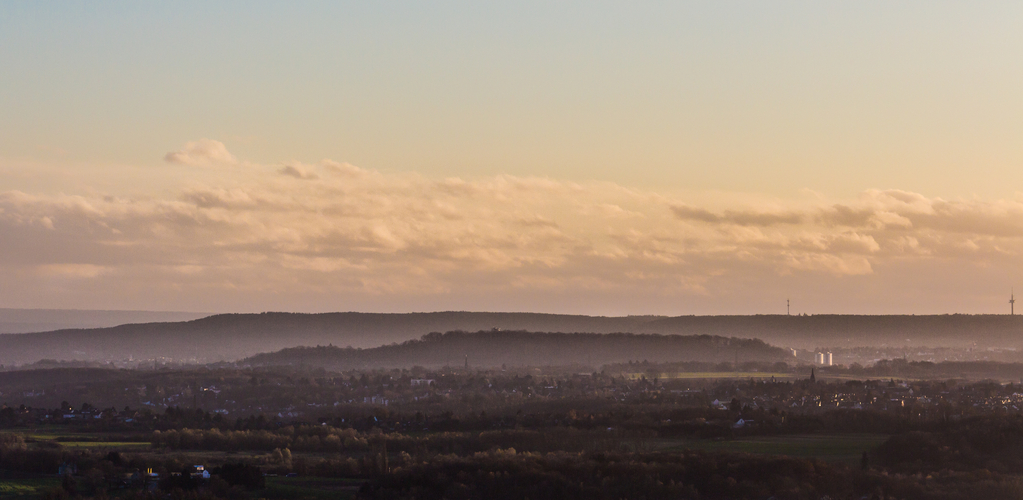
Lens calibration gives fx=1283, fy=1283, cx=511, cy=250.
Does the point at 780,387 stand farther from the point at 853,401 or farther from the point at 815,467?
the point at 815,467

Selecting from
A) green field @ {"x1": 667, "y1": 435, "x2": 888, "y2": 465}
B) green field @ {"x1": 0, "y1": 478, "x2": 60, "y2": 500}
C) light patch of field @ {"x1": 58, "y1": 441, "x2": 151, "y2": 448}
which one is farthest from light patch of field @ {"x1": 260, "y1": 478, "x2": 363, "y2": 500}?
light patch of field @ {"x1": 58, "y1": 441, "x2": 151, "y2": 448}

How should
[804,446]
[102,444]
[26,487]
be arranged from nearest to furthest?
[26,487] < [804,446] < [102,444]

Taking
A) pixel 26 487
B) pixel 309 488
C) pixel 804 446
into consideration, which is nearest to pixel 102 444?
pixel 26 487

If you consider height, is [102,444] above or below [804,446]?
below

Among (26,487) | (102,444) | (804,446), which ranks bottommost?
(26,487)

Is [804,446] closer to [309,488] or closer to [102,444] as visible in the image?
[309,488]

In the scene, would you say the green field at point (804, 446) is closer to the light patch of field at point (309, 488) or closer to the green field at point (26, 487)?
the light patch of field at point (309, 488)

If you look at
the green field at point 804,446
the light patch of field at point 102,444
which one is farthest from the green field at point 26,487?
the green field at point 804,446

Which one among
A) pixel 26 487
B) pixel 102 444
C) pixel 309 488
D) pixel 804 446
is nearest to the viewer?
pixel 26 487

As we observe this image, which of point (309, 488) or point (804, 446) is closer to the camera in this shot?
point (309, 488)
